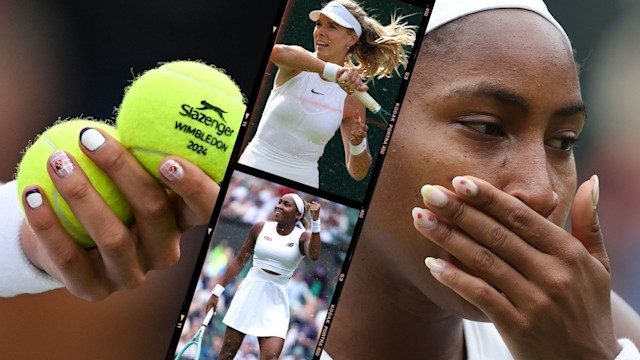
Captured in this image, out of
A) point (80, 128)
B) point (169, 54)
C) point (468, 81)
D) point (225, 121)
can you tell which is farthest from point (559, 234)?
point (169, 54)

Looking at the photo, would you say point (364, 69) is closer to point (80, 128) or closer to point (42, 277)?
point (80, 128)

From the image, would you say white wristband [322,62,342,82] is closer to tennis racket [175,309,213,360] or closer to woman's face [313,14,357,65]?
woman's face [313,14,357,65]

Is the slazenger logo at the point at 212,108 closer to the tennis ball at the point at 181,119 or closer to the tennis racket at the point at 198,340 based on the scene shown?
the tennis ball at the point at 181,119

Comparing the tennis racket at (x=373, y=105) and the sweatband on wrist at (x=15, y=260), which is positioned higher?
the tennis racket at (x=373, y=105)

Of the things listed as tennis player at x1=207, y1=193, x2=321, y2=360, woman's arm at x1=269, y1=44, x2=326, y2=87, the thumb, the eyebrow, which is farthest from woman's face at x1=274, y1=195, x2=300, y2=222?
the thumb

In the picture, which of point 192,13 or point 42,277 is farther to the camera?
point 192,13

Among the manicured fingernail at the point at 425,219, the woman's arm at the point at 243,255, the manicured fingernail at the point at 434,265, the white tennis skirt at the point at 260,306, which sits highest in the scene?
the manicured fingernail at the point at 425,219

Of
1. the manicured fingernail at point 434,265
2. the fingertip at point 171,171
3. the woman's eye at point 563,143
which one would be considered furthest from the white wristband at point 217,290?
the woman's eye at point 563,143

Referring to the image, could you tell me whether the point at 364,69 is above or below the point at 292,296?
above
